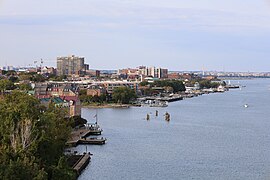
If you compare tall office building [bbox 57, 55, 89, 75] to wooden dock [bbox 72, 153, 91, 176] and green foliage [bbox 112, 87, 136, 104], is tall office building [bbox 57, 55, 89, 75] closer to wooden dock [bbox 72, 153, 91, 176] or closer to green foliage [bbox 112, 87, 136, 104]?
green foliage [bbox 112, 87, 136, 104]

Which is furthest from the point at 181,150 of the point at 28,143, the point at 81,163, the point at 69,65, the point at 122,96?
the point at 69,65

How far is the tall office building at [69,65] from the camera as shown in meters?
51.4

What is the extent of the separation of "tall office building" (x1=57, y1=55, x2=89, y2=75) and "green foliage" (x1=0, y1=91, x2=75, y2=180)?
4448 centimetres

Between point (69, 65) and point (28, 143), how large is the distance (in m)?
46.8

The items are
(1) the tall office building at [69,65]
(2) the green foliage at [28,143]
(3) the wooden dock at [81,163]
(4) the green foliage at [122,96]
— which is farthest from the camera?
(1) the tall office building at [69,65]

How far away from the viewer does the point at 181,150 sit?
9148 millimetres

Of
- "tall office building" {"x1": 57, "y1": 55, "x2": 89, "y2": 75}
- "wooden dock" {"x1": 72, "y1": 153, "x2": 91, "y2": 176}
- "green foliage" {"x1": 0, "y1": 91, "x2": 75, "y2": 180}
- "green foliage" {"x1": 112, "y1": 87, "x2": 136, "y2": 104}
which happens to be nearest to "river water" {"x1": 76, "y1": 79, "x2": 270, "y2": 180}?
"wooden dock" {"x1": 72, "y1": 153, "x2": 91, "y2": 176}

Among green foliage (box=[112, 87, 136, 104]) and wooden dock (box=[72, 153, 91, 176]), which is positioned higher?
green foliage (box=[112, 87, 136, 104])

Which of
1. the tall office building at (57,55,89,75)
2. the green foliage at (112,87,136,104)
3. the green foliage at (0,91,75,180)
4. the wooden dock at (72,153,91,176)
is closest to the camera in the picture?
the green foliage at (0,91,75,180)

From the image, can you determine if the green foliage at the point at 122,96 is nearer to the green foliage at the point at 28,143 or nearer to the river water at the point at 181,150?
the river water at the point at 181,150

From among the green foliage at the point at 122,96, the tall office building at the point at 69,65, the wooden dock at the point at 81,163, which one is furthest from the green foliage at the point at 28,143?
the tall office building at the point at 69,65

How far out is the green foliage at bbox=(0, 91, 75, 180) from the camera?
4492mm

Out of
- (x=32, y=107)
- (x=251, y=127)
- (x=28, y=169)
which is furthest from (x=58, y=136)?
(x=251, y=127)

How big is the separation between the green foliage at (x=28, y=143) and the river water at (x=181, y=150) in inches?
41.6
